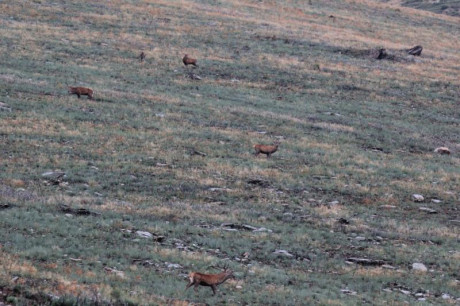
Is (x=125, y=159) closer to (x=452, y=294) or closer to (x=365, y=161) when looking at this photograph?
(x=365, y=161)

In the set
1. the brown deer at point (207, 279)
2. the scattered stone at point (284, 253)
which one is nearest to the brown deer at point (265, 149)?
the scattered stone at point (284, 253)

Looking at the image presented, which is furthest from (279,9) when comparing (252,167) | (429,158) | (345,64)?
(252,167)

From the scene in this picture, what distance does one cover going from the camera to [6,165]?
19656 mm

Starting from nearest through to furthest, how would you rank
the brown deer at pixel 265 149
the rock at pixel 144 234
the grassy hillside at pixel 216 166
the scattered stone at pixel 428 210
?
the grassy hillside at pixel 216 166, the rock at pixel 144 234, the scattered stone at pixel 428 210, the brown deer at pixel 265 149

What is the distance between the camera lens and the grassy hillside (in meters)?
12.8

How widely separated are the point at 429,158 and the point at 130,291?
20.1m

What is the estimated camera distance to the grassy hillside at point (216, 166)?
12812 millimetres

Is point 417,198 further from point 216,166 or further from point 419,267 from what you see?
point 419,267

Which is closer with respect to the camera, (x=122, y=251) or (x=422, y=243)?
(x=122, y=251)

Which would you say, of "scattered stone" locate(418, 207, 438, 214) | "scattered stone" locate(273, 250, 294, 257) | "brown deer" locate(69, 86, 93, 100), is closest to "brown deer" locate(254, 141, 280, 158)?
"scattered stone" locate(418, 207, 438, 214)

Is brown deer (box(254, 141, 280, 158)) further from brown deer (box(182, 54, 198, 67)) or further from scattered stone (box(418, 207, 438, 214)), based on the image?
brown deer (box(182, 54, 198, 67))

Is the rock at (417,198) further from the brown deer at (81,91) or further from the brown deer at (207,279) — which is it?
the brown deer at (81,91)

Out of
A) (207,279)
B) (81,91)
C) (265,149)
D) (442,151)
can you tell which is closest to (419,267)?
(207,279)

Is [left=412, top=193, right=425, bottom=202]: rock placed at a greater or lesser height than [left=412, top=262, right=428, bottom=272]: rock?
lesser
